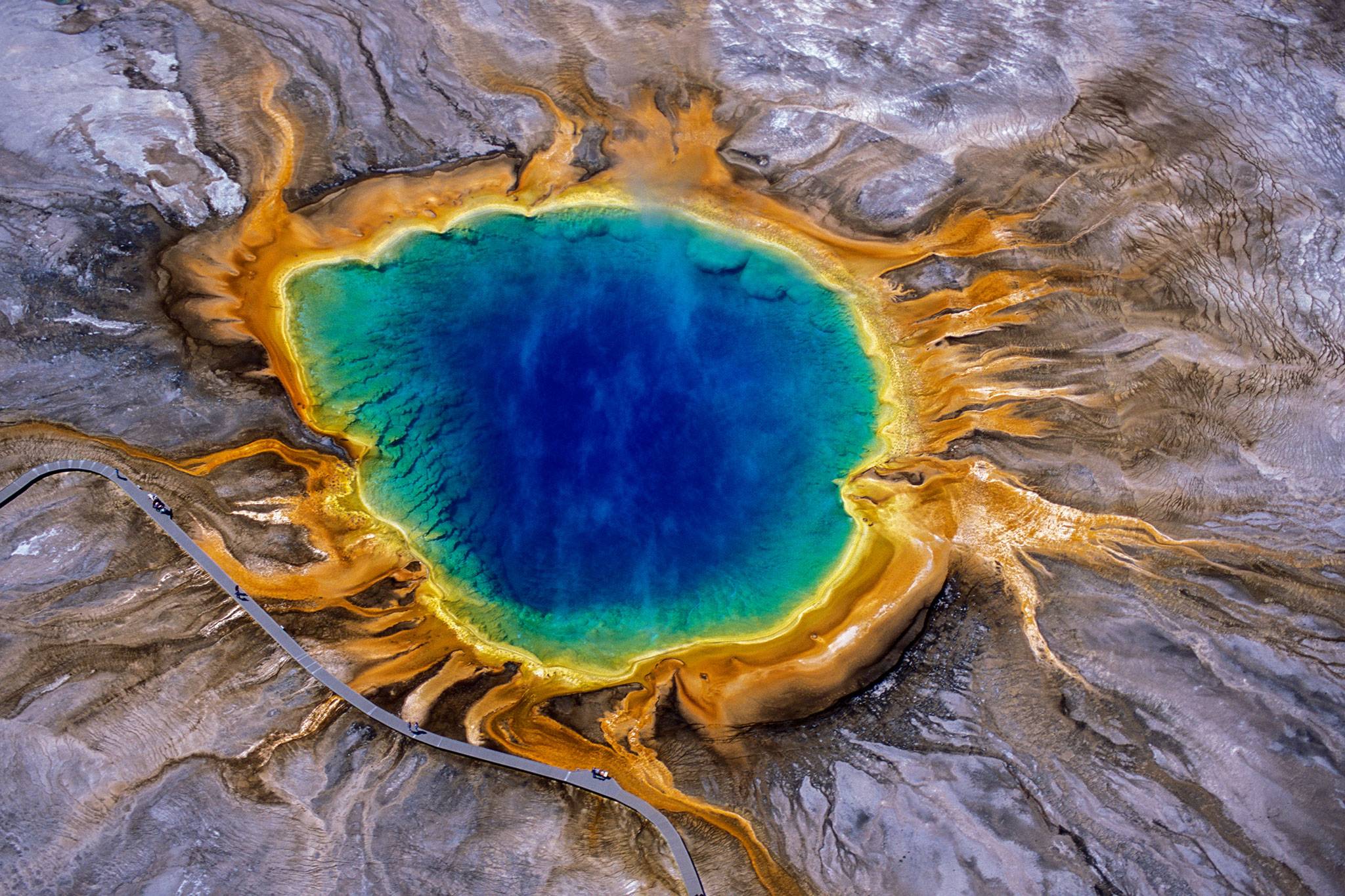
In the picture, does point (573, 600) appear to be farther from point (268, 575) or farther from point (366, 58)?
point (366, 58)

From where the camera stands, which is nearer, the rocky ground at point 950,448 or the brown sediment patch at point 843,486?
the rocky ground at point 950,448

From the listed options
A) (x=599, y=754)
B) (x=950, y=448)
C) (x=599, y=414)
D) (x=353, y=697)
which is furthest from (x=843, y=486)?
(x=353, y=697)

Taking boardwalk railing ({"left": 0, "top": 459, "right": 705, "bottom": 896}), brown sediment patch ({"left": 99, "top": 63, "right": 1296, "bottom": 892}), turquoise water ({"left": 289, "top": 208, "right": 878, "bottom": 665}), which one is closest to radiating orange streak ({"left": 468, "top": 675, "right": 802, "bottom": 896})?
brown sediment patch ({"left": 99, "top": 63, "right": 1296, "bottom": 892})

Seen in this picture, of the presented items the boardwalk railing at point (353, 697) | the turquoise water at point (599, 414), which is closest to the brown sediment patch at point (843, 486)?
the boardwalk railing at point (353, 697)

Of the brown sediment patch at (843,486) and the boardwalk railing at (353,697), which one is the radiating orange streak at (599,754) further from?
the boardwalk railing at (353,697)

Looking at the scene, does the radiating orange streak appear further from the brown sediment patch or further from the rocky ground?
the rocky ground

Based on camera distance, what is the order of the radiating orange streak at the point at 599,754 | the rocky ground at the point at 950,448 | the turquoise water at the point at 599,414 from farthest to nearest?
1. the turquoise water at the point at 599,414
2. the radiating orange streak at the point at 599,754
3. the rocky ground at the point at 950,448
